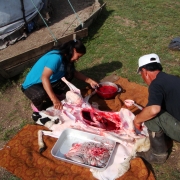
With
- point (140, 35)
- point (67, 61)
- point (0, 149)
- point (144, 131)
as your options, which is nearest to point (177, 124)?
point (144, 131)

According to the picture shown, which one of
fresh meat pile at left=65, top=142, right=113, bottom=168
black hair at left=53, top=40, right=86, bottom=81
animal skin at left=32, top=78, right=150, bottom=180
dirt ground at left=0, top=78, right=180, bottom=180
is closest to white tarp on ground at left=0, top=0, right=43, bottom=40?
dirt ground at left=0, top=78, right=180, bottom=180

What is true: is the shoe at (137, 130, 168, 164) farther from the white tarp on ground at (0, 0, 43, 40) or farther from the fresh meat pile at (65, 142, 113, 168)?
the white tarp on ground at (0, 0, 43, 40)

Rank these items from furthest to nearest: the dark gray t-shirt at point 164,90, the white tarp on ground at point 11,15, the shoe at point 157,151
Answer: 1. the white tarp on ground at point 11,15
2. the shoe at point 157,151
3. the dark gray t-shirt at point 164,90

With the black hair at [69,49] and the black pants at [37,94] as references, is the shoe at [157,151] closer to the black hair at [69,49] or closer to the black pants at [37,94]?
the black hair at [69,49]

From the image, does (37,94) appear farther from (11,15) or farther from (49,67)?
(11,15)

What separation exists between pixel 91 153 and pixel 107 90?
5.07 feet

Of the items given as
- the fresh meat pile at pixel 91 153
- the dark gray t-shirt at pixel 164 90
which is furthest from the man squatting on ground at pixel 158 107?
the fresh meat pile at pixel 91 153

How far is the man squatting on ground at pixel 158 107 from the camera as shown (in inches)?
103

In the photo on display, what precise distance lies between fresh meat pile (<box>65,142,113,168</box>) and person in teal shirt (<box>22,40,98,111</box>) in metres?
0.78

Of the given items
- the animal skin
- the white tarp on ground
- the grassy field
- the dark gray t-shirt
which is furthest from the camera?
the white tarp on ground

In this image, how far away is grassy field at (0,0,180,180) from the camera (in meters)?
5.21

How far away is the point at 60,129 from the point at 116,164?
1.02 meters

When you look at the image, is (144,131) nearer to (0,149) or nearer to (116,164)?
(116,164)

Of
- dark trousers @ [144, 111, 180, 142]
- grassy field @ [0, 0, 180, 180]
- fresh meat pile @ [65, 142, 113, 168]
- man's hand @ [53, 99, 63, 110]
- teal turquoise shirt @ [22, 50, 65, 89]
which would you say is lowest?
grassy field @ [0, 0, 180, 180]
